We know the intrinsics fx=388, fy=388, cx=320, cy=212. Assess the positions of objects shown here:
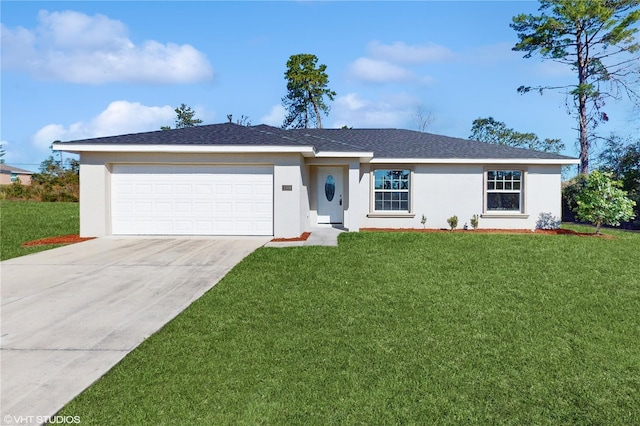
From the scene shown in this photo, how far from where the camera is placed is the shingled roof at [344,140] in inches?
489

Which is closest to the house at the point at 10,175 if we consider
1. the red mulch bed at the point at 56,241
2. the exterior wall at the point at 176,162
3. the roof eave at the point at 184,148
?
the red mulch bed at the point at 56,241

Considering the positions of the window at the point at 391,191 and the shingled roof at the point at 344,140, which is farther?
the window at the point at 391,191

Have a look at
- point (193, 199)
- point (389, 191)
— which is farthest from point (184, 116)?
point (389, 191)

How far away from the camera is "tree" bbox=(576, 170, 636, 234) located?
13.8m

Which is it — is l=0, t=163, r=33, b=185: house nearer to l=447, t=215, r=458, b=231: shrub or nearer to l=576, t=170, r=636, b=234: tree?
l=447, t=215, r=458, b=231: shrub

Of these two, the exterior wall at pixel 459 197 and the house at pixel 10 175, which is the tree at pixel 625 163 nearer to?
the exterior wall at pixel 459 197

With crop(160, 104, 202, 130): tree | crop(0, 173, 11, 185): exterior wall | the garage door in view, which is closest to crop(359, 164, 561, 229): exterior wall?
the garage door

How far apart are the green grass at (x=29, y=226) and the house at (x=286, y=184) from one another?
2.09 meters

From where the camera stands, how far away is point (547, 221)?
15445 mm

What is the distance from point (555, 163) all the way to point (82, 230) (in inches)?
674

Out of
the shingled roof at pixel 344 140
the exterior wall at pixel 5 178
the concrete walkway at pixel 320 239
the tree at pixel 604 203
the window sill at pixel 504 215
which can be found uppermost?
the exterior wall at pixel 5 178

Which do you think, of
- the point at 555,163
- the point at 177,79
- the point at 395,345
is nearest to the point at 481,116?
the point at 555,163

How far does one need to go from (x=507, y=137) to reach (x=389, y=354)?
39664mm

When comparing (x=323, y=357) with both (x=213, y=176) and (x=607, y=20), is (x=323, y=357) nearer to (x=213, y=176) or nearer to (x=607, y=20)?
(x=213, y=176)
